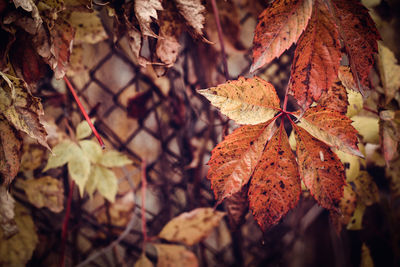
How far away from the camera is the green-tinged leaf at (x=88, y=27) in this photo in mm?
558

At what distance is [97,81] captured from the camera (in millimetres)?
666

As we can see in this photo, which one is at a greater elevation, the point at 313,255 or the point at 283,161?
the point at 283,161

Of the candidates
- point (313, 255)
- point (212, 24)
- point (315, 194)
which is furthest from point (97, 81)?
point (313, 255)

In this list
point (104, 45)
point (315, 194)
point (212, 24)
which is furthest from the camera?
point (104, 45)

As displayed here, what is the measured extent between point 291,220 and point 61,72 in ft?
2.30

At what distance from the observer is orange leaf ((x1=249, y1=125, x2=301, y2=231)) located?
1.22 feet

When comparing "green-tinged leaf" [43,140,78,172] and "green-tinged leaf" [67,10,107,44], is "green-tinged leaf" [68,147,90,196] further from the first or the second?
"green-tinged leaf" [67,10,107,44]

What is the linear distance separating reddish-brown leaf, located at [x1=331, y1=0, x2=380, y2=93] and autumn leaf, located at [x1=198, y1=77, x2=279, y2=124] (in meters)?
0.13

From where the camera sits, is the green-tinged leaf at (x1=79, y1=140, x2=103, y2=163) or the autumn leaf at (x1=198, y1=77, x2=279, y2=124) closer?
the autumn leaf at (x1=198, y1=77, x2=279, y2=124)

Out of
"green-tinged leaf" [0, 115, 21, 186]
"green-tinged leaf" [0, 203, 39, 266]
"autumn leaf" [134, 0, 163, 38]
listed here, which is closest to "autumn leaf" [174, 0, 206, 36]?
"autumn leaf" [134, 0, 163, 38]

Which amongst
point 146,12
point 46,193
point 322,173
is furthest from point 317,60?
point 46,193

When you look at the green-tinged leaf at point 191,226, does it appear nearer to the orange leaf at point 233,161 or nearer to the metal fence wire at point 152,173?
the metal fence wire at point 152,173

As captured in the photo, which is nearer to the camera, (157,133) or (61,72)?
(61,72)

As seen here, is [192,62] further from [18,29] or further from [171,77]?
[18,29]
